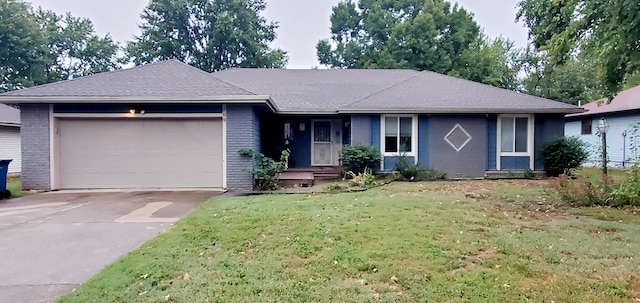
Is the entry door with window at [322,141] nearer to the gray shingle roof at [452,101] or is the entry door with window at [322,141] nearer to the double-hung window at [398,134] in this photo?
the gray shingle roof at [452,101]

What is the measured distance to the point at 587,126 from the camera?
68.0ft

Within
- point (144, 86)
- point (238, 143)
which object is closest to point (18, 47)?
point (144, 86)

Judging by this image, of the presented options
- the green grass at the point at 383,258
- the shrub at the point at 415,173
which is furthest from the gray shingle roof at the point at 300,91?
the green grass at the point at 383,258

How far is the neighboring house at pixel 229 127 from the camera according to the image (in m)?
10.2

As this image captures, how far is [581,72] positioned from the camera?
31.8 m

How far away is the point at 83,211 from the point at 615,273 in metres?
8.40

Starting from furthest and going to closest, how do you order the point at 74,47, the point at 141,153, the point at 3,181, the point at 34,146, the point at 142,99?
the point at 74,47
the point at 141,153
the point at 34,146
the point at 142,99
the point at 3,181

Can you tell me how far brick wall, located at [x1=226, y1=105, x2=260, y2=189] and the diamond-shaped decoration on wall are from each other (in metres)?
6.67

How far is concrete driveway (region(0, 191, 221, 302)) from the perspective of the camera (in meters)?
3.79

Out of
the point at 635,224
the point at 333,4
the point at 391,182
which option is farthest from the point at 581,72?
the point at 635,224

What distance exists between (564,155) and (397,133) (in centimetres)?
539

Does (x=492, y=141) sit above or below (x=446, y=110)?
below

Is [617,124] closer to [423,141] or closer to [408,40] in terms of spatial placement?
[423,141]

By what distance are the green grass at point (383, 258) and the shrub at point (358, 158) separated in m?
4.92
